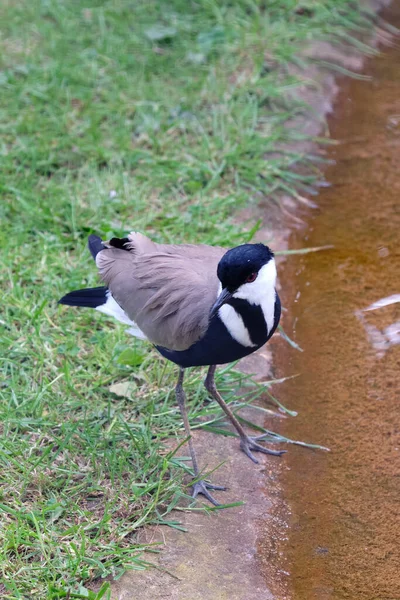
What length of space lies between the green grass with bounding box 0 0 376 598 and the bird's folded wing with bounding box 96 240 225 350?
41 centimetres

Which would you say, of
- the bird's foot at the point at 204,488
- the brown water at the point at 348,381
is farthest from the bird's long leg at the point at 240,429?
the bird's foot at the point at 204,488

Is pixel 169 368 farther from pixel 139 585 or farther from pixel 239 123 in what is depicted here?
pixel 239 123

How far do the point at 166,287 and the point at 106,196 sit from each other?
5.35ft

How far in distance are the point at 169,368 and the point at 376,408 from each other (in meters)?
0.99

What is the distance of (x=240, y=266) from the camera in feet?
9.50

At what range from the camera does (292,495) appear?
10.3 ft

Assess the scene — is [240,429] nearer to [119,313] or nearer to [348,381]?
[348,381]

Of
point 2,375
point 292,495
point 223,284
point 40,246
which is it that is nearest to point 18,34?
point 40,246

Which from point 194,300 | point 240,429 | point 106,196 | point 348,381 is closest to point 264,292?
point 194,300

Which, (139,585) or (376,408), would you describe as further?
(376,408)

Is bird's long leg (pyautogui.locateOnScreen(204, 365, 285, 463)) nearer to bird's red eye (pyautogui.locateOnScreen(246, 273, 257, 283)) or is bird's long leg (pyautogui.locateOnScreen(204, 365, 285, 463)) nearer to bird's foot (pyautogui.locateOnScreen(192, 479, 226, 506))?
bird's foot (pyautogui.locateOnScreen(192, 479, 226, 506))

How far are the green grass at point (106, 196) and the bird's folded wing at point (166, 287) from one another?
1.35 feet

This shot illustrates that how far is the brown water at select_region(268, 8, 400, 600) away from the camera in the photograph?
113 inches

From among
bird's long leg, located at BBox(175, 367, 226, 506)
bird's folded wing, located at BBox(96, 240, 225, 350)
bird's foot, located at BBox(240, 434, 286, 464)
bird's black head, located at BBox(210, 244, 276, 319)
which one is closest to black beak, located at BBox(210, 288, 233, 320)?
bird's black head, located at BBox(210, 244, 276, 319)
